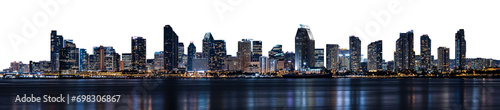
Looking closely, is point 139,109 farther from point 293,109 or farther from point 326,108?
point 326,108

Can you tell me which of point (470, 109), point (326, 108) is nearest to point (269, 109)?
point (326, 108)

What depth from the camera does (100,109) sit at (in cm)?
4847

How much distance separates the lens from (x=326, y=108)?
173 ft

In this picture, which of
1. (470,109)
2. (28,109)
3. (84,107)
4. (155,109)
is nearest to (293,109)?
(155,109)

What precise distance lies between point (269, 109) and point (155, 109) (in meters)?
10.9

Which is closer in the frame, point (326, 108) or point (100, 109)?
point (100, 109)

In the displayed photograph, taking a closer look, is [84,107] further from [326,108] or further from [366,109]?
[366,109]

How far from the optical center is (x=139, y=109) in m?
50.3

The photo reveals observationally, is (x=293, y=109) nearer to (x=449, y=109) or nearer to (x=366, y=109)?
(x=366, y=109)

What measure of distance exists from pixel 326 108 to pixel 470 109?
44.0 ft

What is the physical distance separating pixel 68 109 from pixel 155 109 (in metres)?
7.91

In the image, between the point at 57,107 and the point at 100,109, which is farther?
the point at 57,107

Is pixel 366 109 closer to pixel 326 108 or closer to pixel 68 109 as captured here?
pixel 326 108

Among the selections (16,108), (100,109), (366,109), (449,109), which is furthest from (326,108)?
(16,108)
